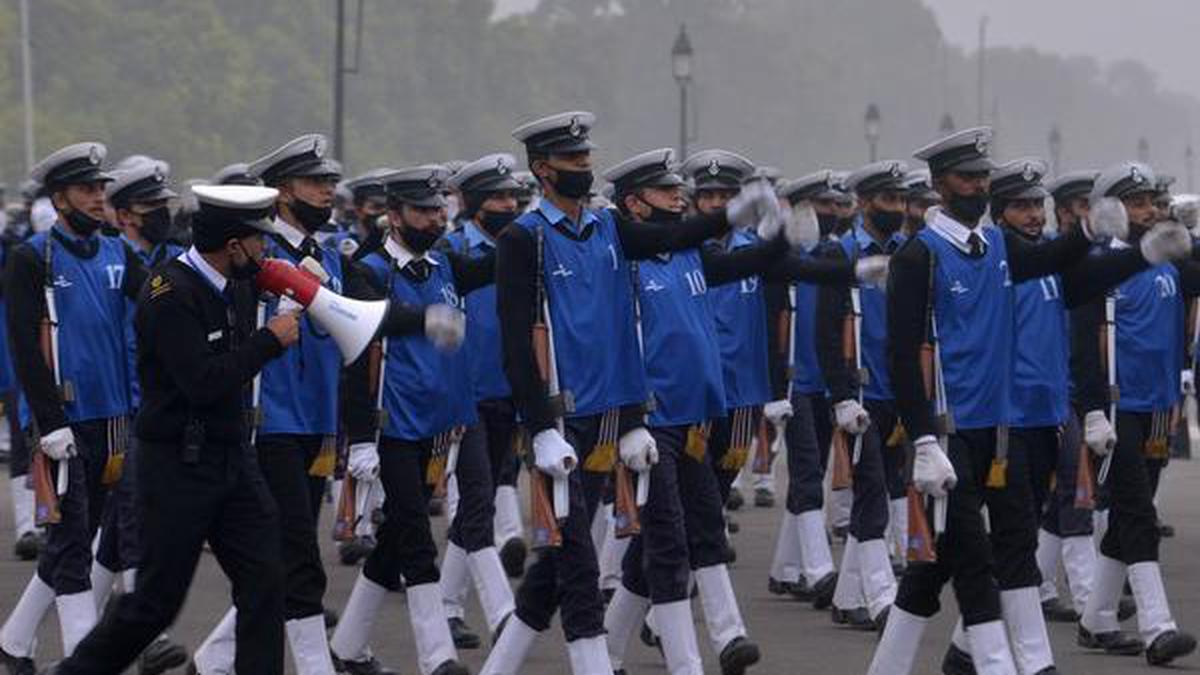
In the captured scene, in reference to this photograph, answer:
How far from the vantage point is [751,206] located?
35.5ft

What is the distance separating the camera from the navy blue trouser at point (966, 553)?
438 inches

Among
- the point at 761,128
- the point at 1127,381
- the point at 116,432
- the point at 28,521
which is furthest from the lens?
the point at 761,128

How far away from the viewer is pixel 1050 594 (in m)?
14.8

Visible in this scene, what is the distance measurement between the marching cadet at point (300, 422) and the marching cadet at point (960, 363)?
1992 millimetres

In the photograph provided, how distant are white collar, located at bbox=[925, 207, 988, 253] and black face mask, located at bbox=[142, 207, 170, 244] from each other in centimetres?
361

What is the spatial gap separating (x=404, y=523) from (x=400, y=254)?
49.6 inches

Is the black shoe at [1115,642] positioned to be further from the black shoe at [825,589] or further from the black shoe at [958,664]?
the black shoe at [825,589]

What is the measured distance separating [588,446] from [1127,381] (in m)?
3.11

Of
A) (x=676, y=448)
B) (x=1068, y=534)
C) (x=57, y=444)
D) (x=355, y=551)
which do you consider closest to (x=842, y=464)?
(x=1068, y=534)

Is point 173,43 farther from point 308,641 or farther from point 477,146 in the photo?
point 308,641

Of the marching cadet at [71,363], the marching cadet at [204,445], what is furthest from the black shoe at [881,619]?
the marching cadet at [204,445]

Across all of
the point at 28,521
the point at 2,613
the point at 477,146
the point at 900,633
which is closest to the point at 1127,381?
the point at 900,633

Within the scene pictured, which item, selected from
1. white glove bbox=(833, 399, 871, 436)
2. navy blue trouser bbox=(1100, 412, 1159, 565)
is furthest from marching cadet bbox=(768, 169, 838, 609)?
navy blue trouser bbox=(1100, 412, 1159, 565)

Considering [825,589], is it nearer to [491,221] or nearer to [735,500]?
[491,221]
